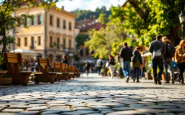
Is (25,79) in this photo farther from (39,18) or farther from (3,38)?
(39,18)

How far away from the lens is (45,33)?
54.7 m

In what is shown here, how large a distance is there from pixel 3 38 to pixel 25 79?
11.2ft

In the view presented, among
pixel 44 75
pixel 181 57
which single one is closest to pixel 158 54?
pixel 181 57

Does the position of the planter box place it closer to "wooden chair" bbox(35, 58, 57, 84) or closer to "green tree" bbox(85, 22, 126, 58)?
"wooden chair" bbox(35, 58, 57, 84)

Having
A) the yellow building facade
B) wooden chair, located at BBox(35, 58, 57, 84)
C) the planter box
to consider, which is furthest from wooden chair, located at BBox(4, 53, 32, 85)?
the yellow building facade

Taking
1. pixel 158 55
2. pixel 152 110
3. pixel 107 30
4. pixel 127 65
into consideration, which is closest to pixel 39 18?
pixel 107 30

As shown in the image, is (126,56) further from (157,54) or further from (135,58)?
(157,54)

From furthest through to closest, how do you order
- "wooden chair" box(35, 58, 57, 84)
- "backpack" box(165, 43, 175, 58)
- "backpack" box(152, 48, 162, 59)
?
"backpack" box(165, 43, 175, 58)
"wooden chair" box(35, 58, 57, 84)
"backpack" box(152, 48, 162, 59)

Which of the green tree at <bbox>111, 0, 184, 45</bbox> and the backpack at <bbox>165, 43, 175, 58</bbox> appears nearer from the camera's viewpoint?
the backpack at <bbox>165, 43, 175, 58</bbox>

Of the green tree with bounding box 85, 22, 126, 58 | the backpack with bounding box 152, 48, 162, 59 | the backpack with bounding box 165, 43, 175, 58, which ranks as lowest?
the backpack with bounding box 152, 48, 162, 59

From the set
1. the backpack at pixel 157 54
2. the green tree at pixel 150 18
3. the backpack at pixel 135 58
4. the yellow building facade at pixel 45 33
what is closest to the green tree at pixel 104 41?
the yellow building facade at pixel 45 33

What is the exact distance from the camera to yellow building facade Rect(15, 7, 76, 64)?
5466 cm

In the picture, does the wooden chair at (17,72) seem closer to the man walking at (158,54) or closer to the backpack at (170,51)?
the man walking at (158,54)

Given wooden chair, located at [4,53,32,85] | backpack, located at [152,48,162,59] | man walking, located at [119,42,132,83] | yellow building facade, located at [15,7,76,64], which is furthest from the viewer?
yellow building facade, located at [15,7,76,64]
